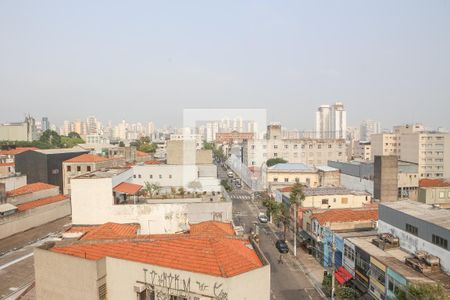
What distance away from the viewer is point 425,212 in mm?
23422

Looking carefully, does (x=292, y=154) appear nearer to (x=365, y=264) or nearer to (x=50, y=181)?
(x=50, y=181)

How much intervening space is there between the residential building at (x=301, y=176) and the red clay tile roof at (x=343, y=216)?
25508 millimetres

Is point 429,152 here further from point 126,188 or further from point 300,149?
point 126,188

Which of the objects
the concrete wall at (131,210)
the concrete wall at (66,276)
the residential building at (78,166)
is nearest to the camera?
the concrete wall at (66,276)

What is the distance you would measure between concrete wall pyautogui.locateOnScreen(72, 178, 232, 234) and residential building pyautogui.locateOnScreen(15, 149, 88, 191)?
89.2ft

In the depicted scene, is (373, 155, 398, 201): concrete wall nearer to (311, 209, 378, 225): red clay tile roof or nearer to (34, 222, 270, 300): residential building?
(311, 209, 378, 225): red clay tile roof

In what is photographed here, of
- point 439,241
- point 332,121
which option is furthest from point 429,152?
point 332,121

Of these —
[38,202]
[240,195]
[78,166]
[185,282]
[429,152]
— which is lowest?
[240,195]

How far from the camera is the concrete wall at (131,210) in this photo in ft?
98.3

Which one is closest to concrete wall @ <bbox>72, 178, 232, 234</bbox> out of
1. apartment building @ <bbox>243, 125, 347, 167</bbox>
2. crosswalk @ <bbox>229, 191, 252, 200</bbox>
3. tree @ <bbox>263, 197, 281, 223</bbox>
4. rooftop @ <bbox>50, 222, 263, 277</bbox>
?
tree @ <bbox>263, 197, 281, 223</bbox>

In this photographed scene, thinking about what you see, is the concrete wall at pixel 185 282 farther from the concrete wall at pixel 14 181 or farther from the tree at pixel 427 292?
the concrete wall at pixel 14 181

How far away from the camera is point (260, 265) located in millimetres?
14922

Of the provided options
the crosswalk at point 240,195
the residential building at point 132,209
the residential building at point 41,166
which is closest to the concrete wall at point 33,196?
the residential building at point 41,166

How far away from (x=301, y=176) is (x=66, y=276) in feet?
158
